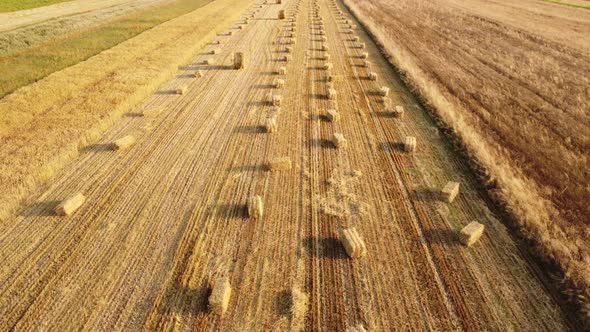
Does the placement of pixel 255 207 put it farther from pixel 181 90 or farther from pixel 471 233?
pixel 181 90

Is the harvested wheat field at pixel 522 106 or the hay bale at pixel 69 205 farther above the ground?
the harvested wheat field at pixel 522 106

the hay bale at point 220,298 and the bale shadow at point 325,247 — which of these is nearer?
the hay bale at point 220,298

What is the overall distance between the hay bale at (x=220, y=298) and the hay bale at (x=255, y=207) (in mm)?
2184

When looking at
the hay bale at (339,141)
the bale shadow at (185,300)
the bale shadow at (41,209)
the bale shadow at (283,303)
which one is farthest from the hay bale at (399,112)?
the bale shadow at (41,209)

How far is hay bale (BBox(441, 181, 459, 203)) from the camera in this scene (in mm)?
8375

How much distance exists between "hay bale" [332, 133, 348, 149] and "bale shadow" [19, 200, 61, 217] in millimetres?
8128

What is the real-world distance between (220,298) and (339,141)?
6.61 metres

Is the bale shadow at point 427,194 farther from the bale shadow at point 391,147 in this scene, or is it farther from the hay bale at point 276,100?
the hay bale at point 276,100

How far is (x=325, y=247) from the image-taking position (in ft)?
23.4

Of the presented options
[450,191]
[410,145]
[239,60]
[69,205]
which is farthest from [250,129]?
[239,60]

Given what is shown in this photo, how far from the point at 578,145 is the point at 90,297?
47.1 feet

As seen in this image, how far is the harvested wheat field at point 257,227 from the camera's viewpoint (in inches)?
228

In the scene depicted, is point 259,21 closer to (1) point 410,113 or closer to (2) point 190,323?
(1) point 410,113

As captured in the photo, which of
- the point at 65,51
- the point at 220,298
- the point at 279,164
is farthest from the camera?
the point at 65,51
